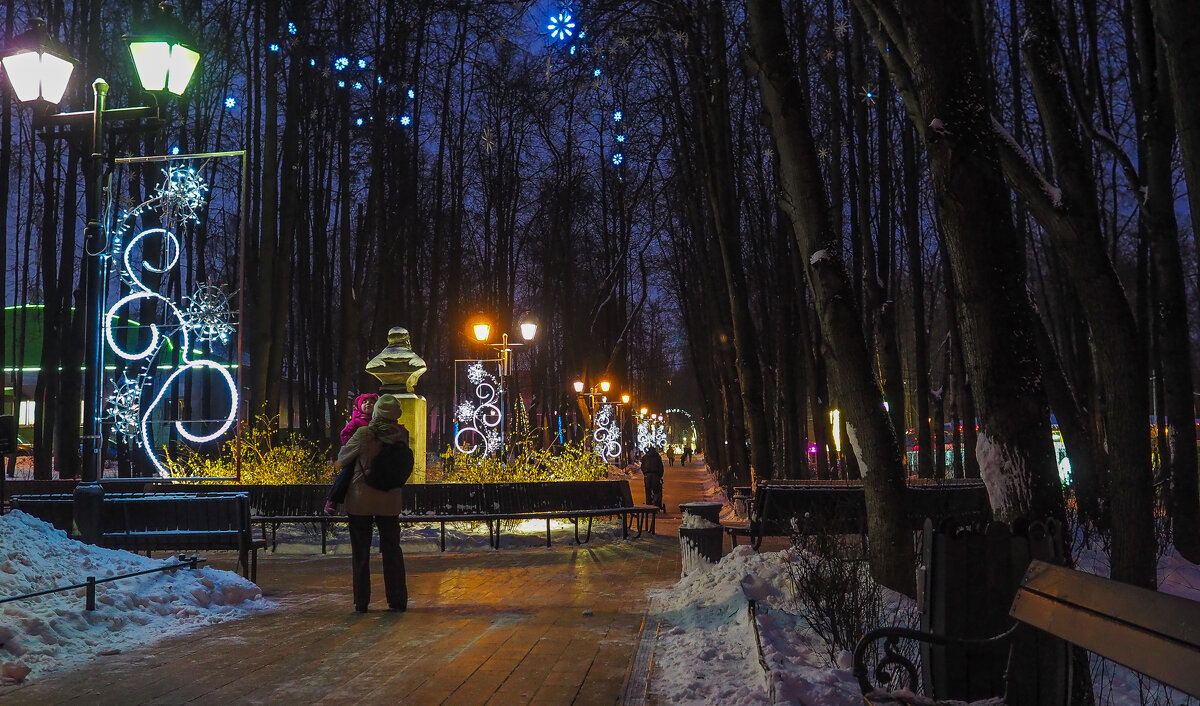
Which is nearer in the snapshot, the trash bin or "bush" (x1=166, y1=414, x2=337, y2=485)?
the trash bin

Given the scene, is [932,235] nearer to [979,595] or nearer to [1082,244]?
[1082,244]

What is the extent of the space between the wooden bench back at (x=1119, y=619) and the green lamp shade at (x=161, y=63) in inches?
360

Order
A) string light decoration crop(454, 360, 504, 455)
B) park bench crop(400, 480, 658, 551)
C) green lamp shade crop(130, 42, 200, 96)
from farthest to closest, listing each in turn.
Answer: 1. string light decoration crop(454, 360, 504, 455)
2. park bench crop(400, 480, 658, 551)
3. green lamp shade crop(130, 42, 200, 96)

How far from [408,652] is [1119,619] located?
483 cm

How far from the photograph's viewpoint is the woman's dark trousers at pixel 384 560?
844 cm

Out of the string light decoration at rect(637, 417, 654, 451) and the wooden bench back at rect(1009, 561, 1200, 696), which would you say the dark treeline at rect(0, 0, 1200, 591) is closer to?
the wooden bench back at rect(1009, 561, 1200, 696)

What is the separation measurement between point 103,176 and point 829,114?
16.1 m

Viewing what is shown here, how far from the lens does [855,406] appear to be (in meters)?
8.73

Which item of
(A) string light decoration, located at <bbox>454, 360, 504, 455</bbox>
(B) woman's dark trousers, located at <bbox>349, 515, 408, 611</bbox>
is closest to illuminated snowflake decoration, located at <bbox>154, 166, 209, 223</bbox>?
(B) woman's dark trousers, located at <bbox>349, 515, 408, 611</bbox>

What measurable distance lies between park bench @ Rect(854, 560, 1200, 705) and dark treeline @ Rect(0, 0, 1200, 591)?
1653 mm

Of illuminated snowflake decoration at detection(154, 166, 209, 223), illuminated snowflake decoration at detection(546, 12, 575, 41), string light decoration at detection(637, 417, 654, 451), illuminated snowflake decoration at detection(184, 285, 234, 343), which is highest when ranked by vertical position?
illuminated snowflake decoration at detection(546, 12, 575, 41)

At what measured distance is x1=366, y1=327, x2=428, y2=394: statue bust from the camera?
648 inches

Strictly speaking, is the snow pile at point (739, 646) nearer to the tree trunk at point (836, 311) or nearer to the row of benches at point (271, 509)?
the tree trunk at point (836, 311)

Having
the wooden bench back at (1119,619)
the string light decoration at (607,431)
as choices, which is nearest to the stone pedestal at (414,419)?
the wooden bench back at (1119,619)
